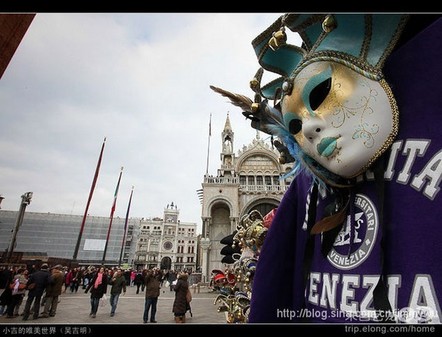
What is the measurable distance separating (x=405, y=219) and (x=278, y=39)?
0.99m

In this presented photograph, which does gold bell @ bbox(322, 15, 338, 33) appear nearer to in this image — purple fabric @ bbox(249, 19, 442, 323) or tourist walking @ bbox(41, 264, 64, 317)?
purple fabric @ bbox(249, 19, 442, 323)

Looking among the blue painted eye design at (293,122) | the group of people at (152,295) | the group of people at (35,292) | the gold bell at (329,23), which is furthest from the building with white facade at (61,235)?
the gold bell at (329,23)

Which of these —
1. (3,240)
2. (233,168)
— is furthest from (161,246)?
(233,168)

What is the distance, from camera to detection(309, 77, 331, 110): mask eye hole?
3.83 feet

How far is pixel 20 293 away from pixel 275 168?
20.7 m

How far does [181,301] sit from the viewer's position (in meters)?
6.57

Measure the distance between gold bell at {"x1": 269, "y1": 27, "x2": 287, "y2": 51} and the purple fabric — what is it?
0.49 m

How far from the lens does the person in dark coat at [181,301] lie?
6.36 metres

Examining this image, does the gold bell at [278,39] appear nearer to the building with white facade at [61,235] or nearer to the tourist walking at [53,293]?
the tourist walking at [53,293]

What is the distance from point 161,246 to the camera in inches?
2478

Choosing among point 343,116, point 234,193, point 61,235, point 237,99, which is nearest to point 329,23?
point 343,116

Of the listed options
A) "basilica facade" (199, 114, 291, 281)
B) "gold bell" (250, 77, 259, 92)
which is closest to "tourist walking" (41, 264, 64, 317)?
"gold bell" (250, 77, 259, 92)

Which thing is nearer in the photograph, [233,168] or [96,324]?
[96,324]
